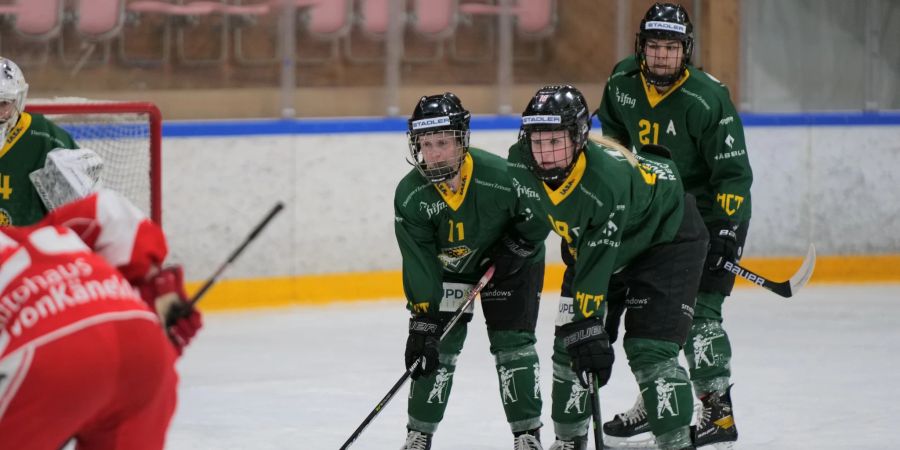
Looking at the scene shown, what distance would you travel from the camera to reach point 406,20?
24.4 ft

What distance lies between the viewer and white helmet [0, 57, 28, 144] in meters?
3.99

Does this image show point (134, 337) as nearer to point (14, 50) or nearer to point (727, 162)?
point (727, 162)

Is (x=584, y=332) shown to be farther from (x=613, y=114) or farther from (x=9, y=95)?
(x=9, y=95)

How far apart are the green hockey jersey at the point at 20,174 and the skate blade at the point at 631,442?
5.89 ft

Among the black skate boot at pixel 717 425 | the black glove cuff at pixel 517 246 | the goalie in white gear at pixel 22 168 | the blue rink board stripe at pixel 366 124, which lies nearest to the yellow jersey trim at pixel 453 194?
the black glove cuff at pixel 517 246

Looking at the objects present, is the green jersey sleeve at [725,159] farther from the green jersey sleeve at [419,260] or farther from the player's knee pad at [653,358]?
the green jersey sleeve at [419,260]

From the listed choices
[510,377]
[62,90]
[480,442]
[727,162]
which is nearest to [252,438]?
[480,442]

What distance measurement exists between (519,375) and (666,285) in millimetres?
535

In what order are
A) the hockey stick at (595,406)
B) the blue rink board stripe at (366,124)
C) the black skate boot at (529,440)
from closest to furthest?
1. the hockey stick at (595,406)
2. the black skate boot at (529,440)
3. the blue rink board stripe at (366,124)

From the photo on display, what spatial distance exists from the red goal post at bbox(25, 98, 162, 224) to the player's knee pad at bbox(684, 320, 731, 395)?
221 cm

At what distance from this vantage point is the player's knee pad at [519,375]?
394 cm

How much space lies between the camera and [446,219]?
3855 millimetres

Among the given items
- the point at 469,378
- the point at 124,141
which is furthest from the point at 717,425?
the point at 124,141

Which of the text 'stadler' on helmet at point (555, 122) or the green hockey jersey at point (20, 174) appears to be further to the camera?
the green hockey jersey at point (20, 174)
